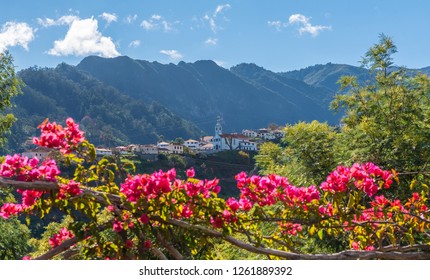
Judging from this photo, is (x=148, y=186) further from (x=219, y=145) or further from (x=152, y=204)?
(x=219, y=145)

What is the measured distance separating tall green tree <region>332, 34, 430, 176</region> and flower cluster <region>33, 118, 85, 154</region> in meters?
8.03

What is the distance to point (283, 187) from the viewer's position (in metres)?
3.63

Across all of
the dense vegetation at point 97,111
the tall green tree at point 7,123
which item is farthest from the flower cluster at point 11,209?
the dense vegetation at point 97,111

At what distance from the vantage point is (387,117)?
11391 mm

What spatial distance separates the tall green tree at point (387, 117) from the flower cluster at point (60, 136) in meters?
8.03

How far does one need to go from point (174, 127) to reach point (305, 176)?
169 m

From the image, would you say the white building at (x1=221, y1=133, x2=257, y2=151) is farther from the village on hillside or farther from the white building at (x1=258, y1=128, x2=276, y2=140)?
the white building at (x1=258, y1=128, x2=276, y2=140)

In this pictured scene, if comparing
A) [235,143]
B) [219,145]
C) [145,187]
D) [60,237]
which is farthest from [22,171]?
[219,145]

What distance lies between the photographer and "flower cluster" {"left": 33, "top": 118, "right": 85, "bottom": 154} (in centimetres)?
303

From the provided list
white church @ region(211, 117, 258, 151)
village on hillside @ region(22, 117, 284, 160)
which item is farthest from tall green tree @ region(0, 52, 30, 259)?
white church @ region(211, 117, 258, 151)

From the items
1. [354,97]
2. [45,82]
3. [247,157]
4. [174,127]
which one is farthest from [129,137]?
[354,97]

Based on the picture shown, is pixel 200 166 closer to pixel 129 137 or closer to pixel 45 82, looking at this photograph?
pixel 129 137

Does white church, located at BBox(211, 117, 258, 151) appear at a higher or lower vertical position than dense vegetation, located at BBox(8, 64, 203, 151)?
lower

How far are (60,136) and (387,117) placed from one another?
1000 cm
